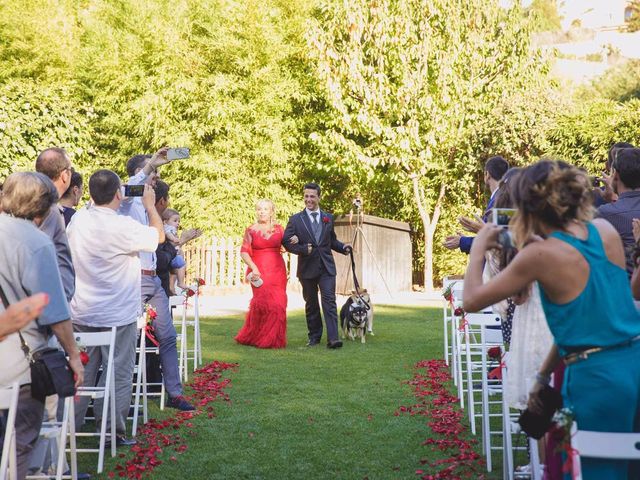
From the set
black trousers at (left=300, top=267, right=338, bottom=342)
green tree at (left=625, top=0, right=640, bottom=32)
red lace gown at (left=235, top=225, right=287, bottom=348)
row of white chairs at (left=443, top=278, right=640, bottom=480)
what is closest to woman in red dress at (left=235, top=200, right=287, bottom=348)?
red lace gown at (left=235, top=225, right=287, bottom=348)

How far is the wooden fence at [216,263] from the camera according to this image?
69.5 ft

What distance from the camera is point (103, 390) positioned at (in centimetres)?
639

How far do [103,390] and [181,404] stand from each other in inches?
74.8

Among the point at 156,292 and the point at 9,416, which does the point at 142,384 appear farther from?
the point at 9,416

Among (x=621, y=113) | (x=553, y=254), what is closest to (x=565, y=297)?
(x=553, y=254)

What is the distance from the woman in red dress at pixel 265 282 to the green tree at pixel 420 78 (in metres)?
9.40

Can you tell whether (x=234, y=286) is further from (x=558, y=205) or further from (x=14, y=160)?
(x=558, y=205)

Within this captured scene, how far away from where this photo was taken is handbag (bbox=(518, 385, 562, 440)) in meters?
3.37

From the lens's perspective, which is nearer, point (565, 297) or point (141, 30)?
point (565, 297)

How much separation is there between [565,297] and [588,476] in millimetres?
673

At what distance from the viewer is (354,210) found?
2373cm

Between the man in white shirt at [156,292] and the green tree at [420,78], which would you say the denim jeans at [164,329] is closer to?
the man in white shirt at [156,292]

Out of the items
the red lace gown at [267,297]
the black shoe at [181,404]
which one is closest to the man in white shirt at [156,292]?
the black shoe at [181,404]

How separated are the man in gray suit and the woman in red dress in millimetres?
263
